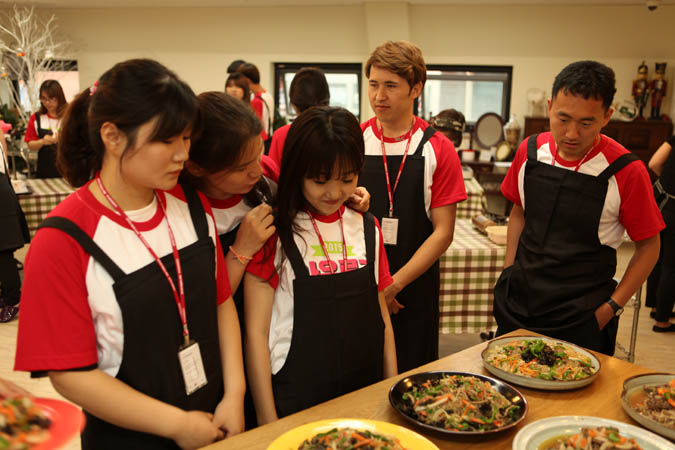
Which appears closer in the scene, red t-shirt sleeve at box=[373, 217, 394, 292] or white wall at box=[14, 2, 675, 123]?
red t-shirt sleeve at box=[373, 217, 394, 292]

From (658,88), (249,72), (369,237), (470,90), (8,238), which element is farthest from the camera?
(470,90)

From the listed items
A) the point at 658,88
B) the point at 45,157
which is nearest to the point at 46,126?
the point at 45,157

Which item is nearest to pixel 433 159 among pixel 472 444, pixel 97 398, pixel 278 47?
pixel 472 444

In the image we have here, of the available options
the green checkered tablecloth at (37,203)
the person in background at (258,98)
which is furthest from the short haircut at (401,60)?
the green checkered tablecloth at (37,203)

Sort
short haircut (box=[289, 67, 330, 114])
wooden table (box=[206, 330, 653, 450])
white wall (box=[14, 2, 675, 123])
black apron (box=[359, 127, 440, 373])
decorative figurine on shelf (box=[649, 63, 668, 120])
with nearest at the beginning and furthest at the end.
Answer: wooden table (box=[206, 330, 653, 450]) < black apron (box=[359, 127, 440, 373]) < short haircut (box=[289, 67, 330, 114]) < decorative figurine on shelf (box=[649, 63, 668, 120]) < white wall (box=[14, 2, 675, 123])

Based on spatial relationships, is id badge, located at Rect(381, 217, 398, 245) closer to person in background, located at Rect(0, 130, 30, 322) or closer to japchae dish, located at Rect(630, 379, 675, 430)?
japchae dish, located at Rect(630, 379, 675, 430)

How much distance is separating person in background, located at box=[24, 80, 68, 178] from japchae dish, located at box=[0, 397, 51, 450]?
4.29 metres

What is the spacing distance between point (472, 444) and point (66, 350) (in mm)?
824

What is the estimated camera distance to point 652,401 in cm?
130

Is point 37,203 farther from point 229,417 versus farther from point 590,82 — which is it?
point 590,82

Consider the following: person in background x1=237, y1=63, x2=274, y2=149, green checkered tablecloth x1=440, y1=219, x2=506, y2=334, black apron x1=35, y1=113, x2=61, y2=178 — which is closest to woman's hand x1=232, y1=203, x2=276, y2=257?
green checkered tablecloth x1=440, y1=219, x2=506, y2=334

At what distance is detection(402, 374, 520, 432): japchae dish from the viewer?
1.21m

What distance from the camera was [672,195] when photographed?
3896 millimetres

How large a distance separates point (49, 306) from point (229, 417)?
482 millimetres
